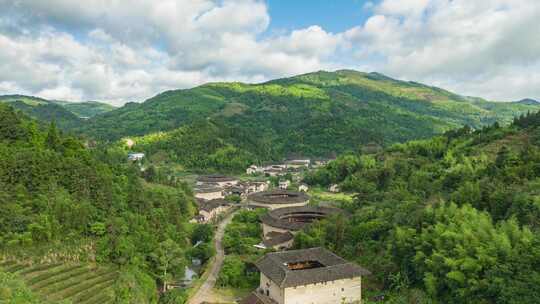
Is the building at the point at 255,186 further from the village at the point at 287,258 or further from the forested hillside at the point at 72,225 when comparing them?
the forested hillside at the point at 72,225

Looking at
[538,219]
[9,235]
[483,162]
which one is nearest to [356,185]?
[483,162]

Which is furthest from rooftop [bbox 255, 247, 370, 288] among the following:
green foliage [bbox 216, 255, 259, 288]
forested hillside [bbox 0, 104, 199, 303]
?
forested hillside [bbox 0, 104, 199, 303]

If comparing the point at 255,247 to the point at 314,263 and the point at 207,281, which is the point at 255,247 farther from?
the point at 314,263

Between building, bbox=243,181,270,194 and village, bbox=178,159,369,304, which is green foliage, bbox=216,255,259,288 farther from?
building, bbox=243,181,270,194

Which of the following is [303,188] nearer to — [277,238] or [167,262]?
[277,238]

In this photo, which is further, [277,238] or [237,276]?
[277,238]

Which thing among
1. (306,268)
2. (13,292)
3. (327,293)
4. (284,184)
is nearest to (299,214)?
(306,268)
